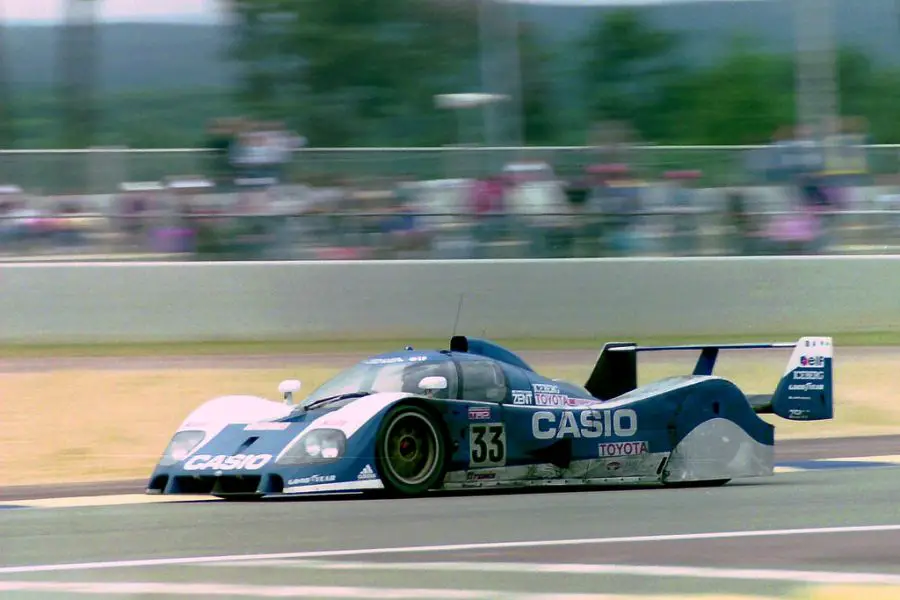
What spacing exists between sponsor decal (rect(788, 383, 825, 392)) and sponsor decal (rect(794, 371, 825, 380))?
46 millimetres

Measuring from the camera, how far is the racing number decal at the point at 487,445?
8.82m

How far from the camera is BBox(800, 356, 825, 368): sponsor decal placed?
32.7ft

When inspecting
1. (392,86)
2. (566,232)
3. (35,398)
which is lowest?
A: (35,398)

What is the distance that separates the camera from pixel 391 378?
29.4 feet

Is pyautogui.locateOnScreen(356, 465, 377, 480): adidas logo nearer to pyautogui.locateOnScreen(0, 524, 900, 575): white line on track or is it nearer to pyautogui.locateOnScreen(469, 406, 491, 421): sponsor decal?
pyautogui.locateOnScreen(469, 406, 491, 421): sponsor decal

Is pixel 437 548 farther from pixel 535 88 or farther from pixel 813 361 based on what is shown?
pixel 535 88

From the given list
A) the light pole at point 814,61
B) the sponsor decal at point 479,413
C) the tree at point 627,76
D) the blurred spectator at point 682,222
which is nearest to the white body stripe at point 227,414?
the sponsor decal at point 479,413

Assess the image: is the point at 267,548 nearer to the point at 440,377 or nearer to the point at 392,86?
the point at 440,377

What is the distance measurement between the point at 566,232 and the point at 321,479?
354 inches

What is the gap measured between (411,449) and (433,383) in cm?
43

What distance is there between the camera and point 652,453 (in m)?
9.51

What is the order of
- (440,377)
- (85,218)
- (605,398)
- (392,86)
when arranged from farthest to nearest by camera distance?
(392,86) < (85,218) < (605,398) < (440,377)

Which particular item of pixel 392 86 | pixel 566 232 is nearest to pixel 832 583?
pixel 566 232

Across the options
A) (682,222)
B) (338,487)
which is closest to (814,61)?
(682,222)
